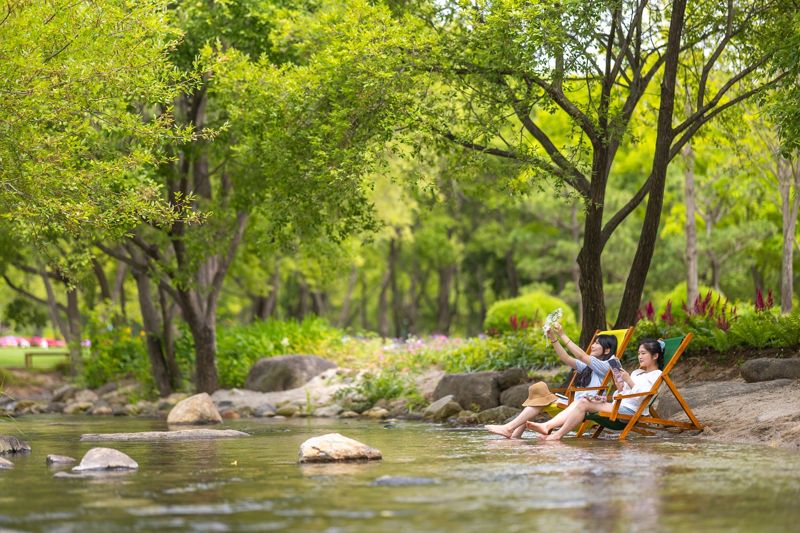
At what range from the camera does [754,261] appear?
42594 millimetres

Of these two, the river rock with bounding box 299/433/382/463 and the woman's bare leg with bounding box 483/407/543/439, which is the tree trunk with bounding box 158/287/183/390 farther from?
the river rock with bounding box 299/433/382/463

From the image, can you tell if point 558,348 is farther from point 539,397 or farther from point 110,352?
point 110,352

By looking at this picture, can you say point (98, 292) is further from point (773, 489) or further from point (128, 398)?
point (773, 489)

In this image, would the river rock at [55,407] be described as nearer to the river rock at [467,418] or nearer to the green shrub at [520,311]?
the green shrub at [520,311]

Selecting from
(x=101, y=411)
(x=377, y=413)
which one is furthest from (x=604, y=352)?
(x=101, y=411)

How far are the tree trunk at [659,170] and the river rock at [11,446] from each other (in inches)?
341

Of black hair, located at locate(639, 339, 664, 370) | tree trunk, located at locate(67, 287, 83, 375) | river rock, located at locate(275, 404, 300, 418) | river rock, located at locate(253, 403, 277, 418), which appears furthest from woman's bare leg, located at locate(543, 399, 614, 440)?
tree trunk, located at locate(67, 287, 83, 375)

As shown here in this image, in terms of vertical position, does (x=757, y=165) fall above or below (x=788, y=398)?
above

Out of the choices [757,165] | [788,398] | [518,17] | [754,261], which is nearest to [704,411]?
[788,398]

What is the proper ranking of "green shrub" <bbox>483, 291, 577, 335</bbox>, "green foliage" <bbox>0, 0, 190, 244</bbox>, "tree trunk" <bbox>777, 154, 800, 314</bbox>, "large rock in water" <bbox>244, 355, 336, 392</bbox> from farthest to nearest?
"green shrub" <bbox>483, 291, 577, 335</bbox>
"tree trunk" <bbox>777, 154, 800, 314</bbox>
"large rock in water" <bbox>244, 355, 336, 392</bbox>
"green foliage" <bbox>0, 0, 190, 244</bbox>

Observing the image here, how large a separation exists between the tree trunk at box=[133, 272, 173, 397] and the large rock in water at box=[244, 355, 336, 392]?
2.05m

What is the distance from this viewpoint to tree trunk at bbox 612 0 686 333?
15992mm

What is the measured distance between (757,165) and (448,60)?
1488 centimetres

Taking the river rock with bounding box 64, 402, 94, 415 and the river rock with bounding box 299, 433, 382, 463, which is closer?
the river rock with bounding box 299, 433, 382, 463
